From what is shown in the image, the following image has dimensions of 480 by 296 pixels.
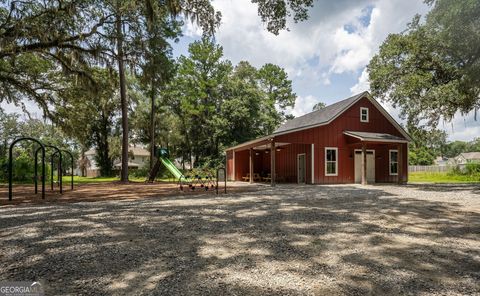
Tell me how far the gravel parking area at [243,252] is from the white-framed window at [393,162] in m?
13.2

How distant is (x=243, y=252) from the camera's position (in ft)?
13.3

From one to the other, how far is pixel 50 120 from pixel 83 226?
15.2 metres

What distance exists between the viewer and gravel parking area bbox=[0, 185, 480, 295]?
299 cm

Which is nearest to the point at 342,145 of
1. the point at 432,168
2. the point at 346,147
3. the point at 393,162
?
the point at 346,147

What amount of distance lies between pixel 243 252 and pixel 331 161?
15.2 metres

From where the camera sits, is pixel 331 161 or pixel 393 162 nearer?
pixel 331 161

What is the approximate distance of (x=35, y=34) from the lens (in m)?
10.6

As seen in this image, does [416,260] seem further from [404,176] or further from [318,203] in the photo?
[404,176]

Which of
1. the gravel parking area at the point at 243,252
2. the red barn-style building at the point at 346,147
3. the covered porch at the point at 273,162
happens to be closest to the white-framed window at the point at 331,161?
the red barn-style building at the point at 346,147

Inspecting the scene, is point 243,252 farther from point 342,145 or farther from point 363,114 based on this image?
point 363,114

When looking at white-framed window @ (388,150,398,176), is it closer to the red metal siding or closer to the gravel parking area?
the red metal siding

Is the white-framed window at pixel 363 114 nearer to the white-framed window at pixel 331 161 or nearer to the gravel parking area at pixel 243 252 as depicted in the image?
the white-framed window at pixel 331 161

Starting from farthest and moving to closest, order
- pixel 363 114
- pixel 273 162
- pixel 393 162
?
pixel 393 162
pixel 363 114
pixel 273 162

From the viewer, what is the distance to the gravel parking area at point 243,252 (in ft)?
9.81
